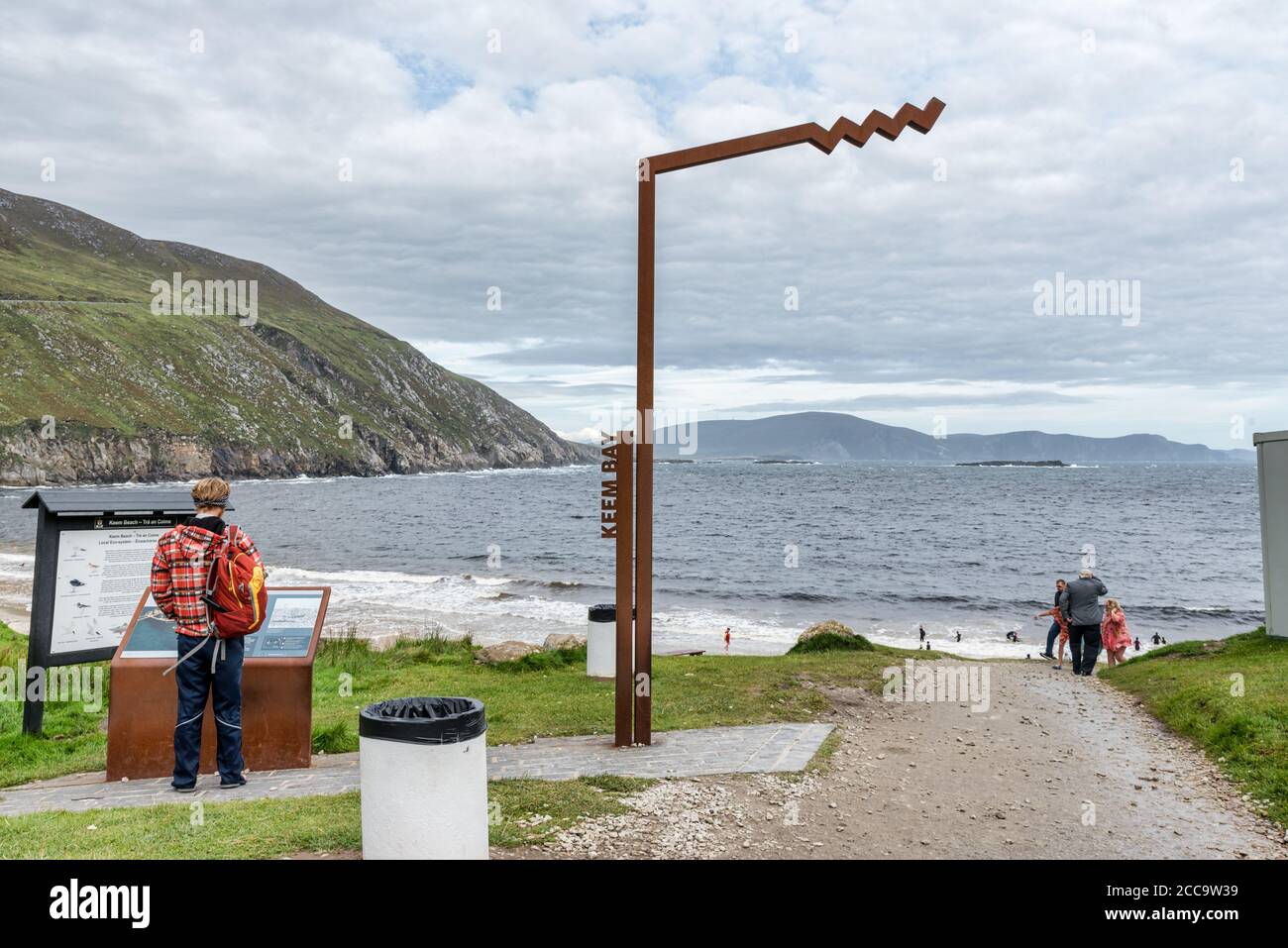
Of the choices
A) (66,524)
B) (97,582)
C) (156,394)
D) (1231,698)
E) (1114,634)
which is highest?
(156,394)

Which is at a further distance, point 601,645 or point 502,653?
point 502,653

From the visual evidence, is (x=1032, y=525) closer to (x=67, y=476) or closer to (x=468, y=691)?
(x=468, y=691)

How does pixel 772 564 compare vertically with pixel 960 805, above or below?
below

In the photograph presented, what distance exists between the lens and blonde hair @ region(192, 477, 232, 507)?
6840 millimetres

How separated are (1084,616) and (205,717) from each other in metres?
13.5

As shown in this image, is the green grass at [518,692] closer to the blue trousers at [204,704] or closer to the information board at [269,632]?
the information board at [269,632]

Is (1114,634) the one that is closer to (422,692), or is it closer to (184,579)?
(422,692)

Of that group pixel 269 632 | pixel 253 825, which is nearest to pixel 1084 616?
pixel 269 632

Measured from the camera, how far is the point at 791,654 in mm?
17031

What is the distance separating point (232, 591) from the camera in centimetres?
681

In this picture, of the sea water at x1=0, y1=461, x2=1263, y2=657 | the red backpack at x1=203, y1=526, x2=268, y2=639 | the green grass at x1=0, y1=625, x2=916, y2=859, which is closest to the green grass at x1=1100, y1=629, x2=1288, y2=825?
the green grass at x1=0, y1=625, x2=916, y2=859

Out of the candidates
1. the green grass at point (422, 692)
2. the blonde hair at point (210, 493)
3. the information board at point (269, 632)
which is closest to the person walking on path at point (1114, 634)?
the green grass at point (422, 692)

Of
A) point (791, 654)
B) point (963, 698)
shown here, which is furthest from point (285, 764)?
point (791, 654)

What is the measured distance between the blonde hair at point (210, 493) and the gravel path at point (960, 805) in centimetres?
361
